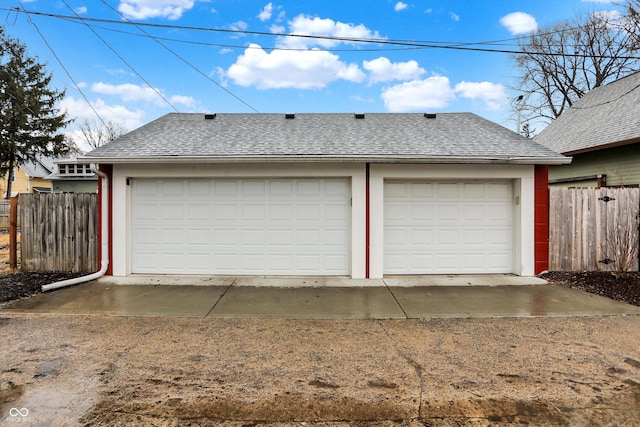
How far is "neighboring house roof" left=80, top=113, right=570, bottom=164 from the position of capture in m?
6.66

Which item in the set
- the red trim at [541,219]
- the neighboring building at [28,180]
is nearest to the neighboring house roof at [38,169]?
the neighboring building at [28,180]

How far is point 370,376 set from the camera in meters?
3.12

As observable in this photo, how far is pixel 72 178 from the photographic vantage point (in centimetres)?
1912

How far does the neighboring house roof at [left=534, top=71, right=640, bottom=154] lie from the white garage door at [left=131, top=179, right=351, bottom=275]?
821cm

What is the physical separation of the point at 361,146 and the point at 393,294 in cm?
320

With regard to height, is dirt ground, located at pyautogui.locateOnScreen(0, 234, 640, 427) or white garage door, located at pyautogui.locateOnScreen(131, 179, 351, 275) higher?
white garage door, located at pyautogui.locateOnScreen(131, 179, 351, 275)

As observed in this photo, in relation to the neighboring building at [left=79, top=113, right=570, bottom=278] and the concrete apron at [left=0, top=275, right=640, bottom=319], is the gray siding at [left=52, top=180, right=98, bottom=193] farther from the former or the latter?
the concrete apron at [left=0, top=275, right=640, bottom=319]

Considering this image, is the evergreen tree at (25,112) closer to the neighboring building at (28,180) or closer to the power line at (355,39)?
the neighboring building at (28,180)

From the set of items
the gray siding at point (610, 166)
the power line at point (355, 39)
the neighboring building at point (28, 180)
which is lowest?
the gray siding at point (610, 166)

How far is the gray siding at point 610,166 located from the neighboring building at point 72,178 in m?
22.8

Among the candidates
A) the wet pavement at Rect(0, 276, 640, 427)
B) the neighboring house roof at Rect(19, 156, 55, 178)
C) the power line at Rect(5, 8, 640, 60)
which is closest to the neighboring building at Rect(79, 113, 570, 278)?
the wet pavement at Rect(0, 276, 640, 427)

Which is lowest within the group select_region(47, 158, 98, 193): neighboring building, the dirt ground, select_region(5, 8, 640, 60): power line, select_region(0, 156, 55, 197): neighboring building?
the dirt ground

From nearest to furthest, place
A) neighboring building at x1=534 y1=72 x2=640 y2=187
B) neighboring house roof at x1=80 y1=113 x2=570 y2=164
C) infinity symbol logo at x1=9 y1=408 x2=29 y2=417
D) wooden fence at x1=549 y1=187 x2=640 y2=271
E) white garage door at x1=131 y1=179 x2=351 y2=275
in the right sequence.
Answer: infinity symbol logo at x1=9 y1=408 x2=29 y2=417, neighboring house roof at x1=80 y1=113 x2=570 y2=164, white garage door at x1=131 y1=179 x2=351 y2=275, wooden fence at x1=549 y1=187 x2=640 y2=271, neighboring building at x1=534 y1=72 x2=640 y2=187

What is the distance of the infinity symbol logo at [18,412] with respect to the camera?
2.52 meters
